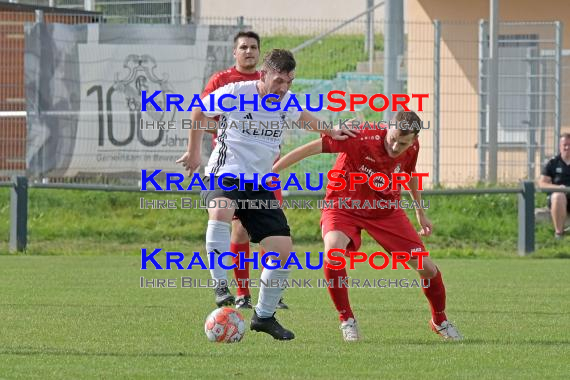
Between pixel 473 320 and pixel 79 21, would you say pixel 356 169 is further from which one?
pixel 79 21

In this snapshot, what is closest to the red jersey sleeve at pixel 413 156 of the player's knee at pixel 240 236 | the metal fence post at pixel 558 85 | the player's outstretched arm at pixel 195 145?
the player's outstretched arm at pixel 195 145

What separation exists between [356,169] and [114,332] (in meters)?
1.96

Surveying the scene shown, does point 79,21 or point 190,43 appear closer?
point 190,43

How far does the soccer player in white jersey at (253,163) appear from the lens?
8617 mm

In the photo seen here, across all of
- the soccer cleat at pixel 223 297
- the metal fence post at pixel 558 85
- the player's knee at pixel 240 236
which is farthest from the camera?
the metal fence post at pixel 558 85

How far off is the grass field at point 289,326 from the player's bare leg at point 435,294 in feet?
0.44

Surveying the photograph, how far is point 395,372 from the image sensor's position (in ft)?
23.3

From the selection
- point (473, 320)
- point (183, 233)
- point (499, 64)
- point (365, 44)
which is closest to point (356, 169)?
point (473, 320)

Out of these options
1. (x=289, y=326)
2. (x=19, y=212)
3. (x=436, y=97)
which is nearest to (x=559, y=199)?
(x=436, y=97)

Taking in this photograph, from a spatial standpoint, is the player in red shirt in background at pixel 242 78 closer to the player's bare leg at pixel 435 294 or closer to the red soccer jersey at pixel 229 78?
the red soccer jersey at pixel 229 78

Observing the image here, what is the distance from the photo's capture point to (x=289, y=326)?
9391 mm

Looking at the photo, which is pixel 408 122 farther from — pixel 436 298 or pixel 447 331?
pixel 447 331

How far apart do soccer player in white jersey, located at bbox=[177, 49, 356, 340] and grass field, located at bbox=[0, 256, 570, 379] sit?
0.45m

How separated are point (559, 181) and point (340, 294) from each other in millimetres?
9682
